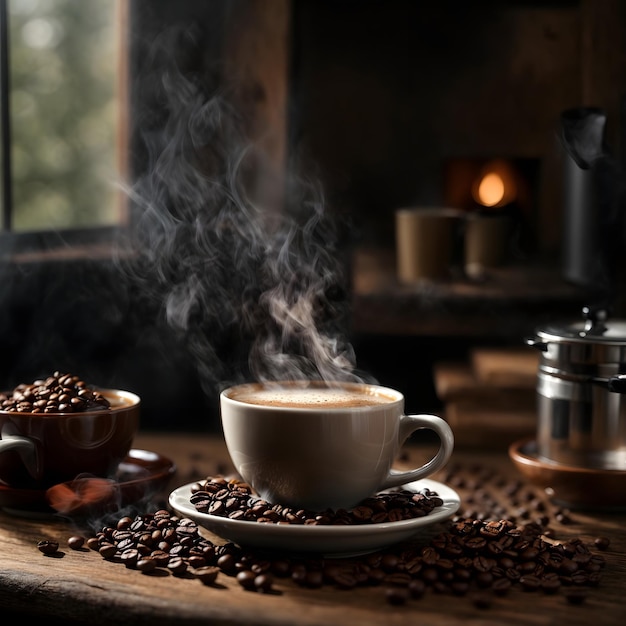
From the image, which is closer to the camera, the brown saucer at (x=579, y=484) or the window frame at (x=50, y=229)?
the brown saucer at (x=579, y=484)

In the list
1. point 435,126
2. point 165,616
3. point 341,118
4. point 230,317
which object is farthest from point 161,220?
point 165,616

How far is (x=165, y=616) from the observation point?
2.74ft

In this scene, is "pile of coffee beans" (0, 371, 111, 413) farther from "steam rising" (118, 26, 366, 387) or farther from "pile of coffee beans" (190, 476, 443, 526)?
"steam rising" (118, 26, 366, 387)

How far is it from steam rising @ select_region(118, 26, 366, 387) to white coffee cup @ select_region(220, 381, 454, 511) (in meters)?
0.47

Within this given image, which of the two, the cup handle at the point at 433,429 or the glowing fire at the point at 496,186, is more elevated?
the glowing fire at the point at 496,186

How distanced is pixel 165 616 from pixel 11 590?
0.19 meters

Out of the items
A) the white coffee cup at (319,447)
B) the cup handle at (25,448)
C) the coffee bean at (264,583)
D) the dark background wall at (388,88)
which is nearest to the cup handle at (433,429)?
the white coffee cup at (319,447)

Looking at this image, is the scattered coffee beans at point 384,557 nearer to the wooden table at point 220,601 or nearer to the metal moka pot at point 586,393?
the wooden table at point 220,601

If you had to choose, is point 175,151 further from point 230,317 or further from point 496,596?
point 496,596

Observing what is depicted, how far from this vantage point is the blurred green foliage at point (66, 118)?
7004 millimetres

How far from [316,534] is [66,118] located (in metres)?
6.92

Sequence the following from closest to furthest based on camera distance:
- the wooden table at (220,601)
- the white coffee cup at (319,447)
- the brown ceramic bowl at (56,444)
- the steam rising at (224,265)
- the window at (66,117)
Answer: the wooden table at (220,601), the white coffee cup at (319,447), the brown ceramic bowl at (56,444), the steam rising at (224,265), the window at (66,117)

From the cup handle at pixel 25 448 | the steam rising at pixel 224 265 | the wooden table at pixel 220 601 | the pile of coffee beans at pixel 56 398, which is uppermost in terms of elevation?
the steam rising at pixel 224 265

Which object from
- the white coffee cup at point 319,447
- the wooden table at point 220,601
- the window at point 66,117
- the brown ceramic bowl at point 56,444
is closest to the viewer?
the wooden table at point 220,601
